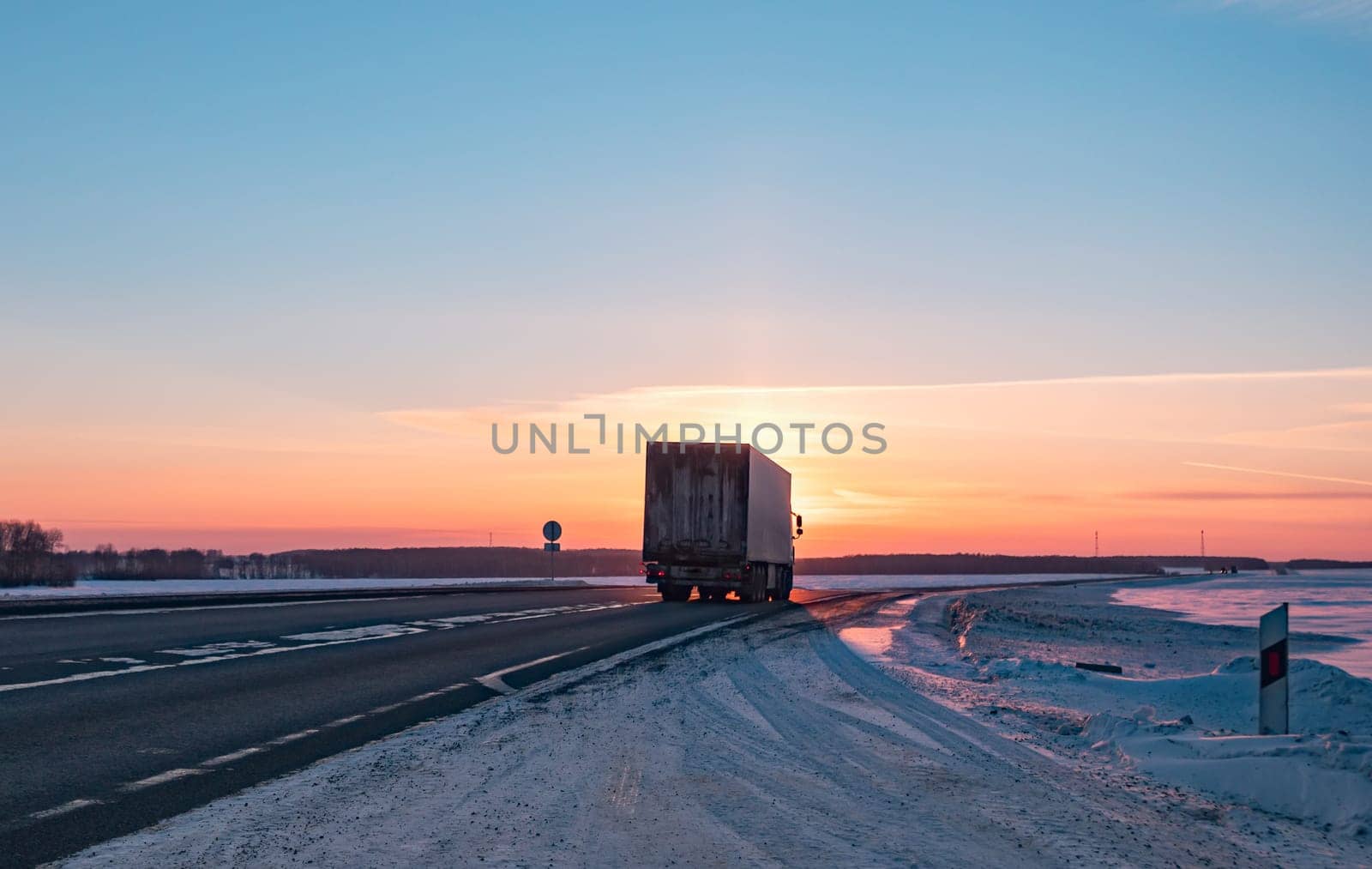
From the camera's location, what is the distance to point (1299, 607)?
43.3 metres

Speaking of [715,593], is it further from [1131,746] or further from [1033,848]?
[1033,848]

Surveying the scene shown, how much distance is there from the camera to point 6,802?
19.4 feet

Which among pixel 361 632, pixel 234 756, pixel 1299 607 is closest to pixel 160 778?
pixel 234 756

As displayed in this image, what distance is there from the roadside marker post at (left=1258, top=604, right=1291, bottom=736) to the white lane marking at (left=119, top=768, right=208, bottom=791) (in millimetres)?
8029

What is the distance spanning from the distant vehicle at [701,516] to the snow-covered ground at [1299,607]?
591 inches

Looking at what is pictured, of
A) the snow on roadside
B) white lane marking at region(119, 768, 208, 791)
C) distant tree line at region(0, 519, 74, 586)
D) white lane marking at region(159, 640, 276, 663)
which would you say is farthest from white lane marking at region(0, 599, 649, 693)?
distant tree line at region(0, 519, 74, 586)

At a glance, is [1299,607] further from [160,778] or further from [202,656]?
[160,778]

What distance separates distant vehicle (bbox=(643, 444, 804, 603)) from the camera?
32.9 meters

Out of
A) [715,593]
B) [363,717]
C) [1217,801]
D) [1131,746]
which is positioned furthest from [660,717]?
[715,593]

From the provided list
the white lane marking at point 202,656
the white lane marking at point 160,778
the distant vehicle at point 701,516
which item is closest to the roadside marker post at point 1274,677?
the white lane marking at point 160,778

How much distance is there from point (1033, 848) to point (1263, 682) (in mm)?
4667

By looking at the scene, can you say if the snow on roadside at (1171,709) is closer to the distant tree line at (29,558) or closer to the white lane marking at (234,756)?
the white lane marking at (234,756)

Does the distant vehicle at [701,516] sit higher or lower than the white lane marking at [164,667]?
higher

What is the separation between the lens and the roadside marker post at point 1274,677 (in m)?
8.77
